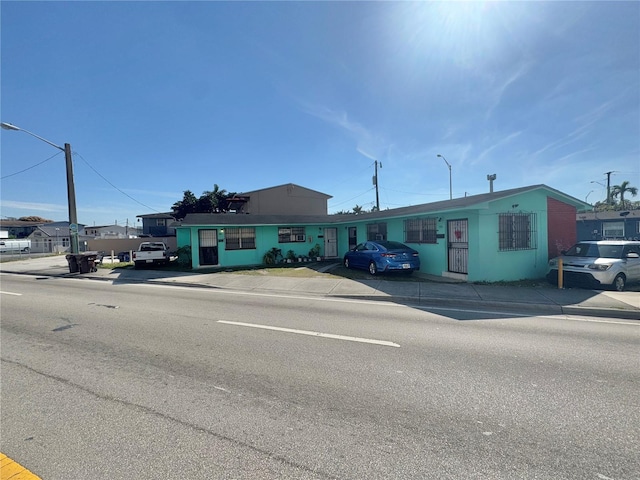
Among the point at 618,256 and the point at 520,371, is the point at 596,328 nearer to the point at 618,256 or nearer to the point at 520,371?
the point at 520,371

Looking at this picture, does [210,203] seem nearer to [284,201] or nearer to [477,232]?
[284,201]

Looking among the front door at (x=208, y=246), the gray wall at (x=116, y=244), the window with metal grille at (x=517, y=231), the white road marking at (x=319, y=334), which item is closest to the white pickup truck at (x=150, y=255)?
the front door at (x=208, y=246)

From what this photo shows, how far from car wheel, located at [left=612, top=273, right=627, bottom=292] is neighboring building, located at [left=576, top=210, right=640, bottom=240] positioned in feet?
62.9

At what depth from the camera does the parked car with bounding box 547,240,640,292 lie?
9.41 meters

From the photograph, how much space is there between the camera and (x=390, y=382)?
12.2 feet

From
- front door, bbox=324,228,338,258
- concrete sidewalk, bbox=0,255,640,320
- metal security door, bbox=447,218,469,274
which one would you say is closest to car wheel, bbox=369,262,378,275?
concrete sidewalk, bbox=0,255,640,320

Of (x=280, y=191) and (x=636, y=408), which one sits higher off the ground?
(x=280, y=191)

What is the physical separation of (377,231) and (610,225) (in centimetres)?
2084

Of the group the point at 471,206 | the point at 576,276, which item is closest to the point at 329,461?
the point at 471,206

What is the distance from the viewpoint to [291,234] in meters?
19.5

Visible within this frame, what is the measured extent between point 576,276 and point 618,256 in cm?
145

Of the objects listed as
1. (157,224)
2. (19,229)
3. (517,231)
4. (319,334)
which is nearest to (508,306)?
(517,231)

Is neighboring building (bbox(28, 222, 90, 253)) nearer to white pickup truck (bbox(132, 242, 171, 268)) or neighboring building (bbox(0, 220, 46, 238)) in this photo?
neighboring building (bbox(0, 220, 46, 238))

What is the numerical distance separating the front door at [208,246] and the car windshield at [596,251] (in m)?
16.0
